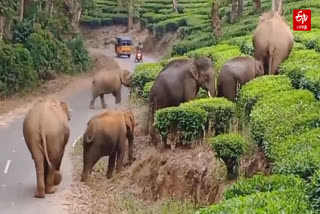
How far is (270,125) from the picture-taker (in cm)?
1175

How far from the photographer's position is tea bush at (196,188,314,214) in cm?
738

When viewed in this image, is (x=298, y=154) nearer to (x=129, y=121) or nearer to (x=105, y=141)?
(x=105, y=141)

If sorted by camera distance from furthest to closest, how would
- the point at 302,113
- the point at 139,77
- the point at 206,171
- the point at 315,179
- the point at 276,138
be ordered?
the point at 139,77 < the point at 206,171 < the point at 302,113 < the point at 276,138 < the point at 315,179

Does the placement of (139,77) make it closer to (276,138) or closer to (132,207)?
(132,207)

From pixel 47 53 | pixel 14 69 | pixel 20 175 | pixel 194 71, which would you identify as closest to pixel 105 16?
pixel 47 53

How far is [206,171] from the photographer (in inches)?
512

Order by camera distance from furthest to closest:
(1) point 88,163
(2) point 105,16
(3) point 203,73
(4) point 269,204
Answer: (2) point 105,16 → (3) point 203,73 → (1) point 88,163 → (4) point 269,204

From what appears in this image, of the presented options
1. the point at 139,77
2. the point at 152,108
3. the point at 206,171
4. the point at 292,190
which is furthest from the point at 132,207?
the point at 139,77

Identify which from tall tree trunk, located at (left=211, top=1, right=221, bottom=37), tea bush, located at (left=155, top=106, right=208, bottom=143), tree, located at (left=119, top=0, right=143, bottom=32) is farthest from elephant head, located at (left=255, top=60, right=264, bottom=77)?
tree, located at (left=119, top=0, right=143, bottom=32)

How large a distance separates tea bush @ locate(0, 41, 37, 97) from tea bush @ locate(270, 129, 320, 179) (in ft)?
58.4

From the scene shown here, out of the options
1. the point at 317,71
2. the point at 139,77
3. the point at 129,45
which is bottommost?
the point at 129,45

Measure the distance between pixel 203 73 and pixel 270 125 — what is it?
418 cm

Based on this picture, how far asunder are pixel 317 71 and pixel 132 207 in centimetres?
456

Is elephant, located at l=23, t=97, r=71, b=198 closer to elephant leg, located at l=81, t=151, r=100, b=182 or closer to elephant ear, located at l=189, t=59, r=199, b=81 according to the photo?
elephant leg, located at l=81, t=151, r=100, b=182
